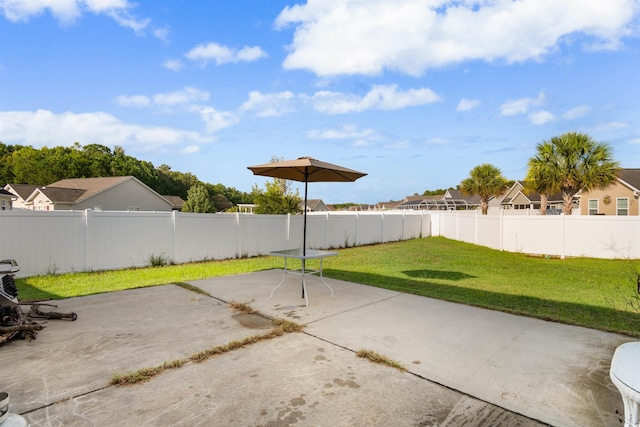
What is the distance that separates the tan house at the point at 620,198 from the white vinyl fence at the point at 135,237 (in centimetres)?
1927

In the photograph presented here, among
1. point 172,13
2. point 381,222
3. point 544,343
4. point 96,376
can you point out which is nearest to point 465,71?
point 381,222

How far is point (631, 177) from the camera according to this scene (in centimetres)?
2166

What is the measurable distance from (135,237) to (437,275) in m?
8.07

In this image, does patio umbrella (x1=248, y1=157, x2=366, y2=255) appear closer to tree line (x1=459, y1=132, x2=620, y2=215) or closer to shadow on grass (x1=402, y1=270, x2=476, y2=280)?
shadow on grass (x1=402, y1=270, x2=476, y2=280)

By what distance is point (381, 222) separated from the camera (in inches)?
664

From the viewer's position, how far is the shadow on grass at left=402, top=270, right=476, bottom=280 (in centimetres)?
793

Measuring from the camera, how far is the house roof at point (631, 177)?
2073cm

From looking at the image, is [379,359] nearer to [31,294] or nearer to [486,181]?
[31,294]

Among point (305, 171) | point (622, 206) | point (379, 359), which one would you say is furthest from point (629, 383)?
point (622, 206)

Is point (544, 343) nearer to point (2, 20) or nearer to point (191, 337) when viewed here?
point (191, 337)

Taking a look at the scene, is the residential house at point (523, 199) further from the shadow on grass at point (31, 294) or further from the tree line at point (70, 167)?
the shadow on grass at point (31, 294)

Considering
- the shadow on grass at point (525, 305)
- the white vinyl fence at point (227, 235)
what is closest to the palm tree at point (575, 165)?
the white vinyl fence at point (227, 235)

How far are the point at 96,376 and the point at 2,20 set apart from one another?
6.89 m

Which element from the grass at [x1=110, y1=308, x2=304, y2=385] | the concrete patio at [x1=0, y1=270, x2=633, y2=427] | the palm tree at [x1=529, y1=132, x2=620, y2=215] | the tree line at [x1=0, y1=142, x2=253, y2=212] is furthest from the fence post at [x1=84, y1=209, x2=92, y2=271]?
the tree line at [x1=0, y1=142, x2=253, y2=212]
